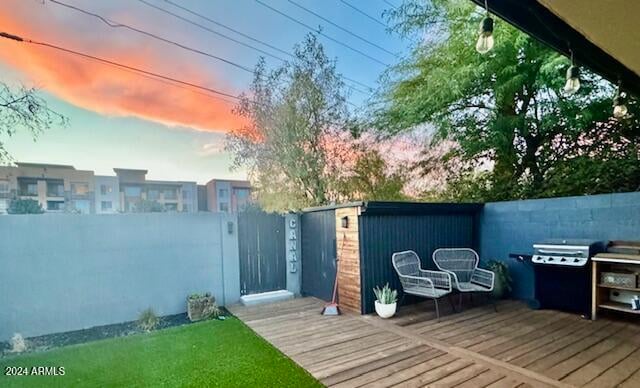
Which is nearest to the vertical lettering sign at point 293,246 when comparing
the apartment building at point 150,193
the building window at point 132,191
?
the apartment building at point 150,193

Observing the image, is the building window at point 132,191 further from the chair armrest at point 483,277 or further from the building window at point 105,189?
the chair armrest at point 483,277

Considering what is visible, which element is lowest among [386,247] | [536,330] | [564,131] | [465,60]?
[536,330]

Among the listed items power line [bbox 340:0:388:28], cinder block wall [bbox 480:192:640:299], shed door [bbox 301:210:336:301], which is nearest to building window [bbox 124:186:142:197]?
shed door [bbox 301:210:336:301]

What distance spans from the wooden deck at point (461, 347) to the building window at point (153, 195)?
91.3 inches

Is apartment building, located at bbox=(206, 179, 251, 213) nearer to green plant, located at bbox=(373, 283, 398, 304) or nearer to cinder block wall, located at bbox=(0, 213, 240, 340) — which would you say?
cinder block wall, located at bbox=(0, 213, 240, 340)

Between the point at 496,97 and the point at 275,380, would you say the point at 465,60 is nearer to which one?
the point at 496,97

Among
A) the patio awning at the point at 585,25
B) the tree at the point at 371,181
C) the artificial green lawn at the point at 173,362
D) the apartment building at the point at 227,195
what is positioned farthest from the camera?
the tree at the point at 371,181

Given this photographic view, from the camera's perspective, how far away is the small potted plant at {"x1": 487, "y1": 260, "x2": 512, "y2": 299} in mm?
5070

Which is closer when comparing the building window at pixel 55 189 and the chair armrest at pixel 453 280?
the building window at pixel 55 189

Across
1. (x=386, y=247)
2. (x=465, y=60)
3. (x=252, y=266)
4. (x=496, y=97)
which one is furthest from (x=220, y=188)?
(x=496, y=97)

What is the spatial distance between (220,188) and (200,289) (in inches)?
77.4

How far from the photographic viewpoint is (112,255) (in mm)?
4484

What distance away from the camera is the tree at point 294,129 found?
632 centimetres

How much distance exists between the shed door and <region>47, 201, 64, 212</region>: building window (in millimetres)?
3582
